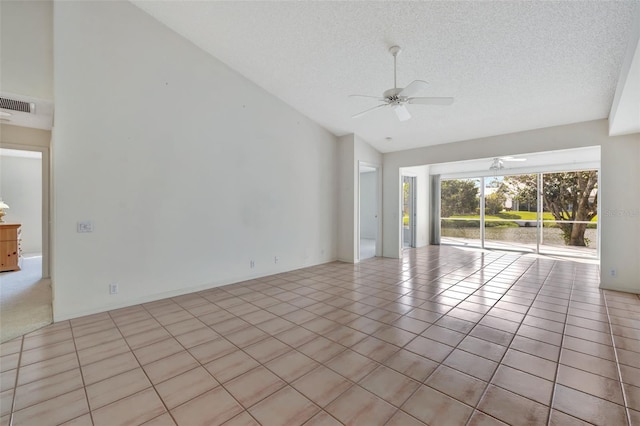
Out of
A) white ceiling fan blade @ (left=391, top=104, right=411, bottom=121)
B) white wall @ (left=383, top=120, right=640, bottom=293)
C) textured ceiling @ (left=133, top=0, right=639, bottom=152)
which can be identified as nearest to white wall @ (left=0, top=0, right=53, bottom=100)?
textured ceiling @ (left=133, top=0, right=639, bottom=152)

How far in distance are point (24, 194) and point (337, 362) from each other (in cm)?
921

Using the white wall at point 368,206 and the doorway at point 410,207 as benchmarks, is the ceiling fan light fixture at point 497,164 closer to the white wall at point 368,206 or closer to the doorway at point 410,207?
the doorway at point 410,207

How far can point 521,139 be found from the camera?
197 inches

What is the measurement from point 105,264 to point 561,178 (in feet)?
32.3

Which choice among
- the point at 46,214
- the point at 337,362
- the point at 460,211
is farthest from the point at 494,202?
the point at 46,214

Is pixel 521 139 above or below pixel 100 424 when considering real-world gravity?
above

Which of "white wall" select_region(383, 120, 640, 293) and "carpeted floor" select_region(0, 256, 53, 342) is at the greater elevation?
"white wall" select_region(383, 120, 640, 293)

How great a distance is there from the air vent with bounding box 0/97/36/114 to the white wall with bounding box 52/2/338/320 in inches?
23.8

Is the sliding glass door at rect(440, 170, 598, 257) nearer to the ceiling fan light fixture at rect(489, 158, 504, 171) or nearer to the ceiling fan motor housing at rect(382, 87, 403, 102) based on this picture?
the ceiling fan light fixture at rect(489, 158, 504, 171)

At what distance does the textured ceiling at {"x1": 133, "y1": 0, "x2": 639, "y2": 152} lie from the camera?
2.71m

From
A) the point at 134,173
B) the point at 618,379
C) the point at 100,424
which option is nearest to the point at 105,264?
the point at 134,173

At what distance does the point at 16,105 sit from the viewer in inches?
129

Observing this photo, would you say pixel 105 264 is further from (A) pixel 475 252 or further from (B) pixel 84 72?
(A) pixel 475 252

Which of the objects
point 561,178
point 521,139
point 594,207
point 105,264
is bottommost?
point 105,264
